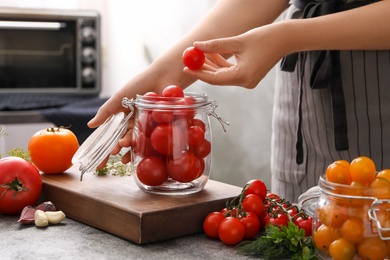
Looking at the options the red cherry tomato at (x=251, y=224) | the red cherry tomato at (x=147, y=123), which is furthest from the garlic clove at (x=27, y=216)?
the red cherry tomato at (x=251, y=224)

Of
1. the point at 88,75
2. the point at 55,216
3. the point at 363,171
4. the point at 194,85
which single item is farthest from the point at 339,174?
the point at 88,75

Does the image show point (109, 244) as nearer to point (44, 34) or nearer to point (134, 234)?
point (134, 234)

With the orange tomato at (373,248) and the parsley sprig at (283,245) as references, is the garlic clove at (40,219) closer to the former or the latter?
the parsley sprig at (283,245)

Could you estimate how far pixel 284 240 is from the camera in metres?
0.98

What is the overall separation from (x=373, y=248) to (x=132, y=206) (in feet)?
1.31

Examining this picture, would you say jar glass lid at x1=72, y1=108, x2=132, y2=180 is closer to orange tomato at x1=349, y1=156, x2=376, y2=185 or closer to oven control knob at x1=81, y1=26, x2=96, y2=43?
orange tomato at x1=349, y1=156, x2=376, y2=185

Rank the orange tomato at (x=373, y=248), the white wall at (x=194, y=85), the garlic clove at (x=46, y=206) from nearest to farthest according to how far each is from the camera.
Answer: the orange tomato at (x=373, y=248) < the garlic clove at (x=46, y=206) < the white wall at (x=194, y=85)

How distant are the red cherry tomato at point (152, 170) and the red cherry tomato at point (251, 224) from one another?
16 cm

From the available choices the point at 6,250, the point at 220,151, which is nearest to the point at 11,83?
the point at 220,151

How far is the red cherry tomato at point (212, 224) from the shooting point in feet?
3.51

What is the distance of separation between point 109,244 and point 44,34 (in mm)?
2016

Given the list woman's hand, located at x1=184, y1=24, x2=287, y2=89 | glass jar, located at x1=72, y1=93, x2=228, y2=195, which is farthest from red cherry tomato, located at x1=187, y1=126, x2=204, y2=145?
woman's hand, located at x1=184, y1=24, x2=287, y2=89

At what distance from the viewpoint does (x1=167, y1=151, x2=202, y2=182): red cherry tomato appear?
1.12 meters

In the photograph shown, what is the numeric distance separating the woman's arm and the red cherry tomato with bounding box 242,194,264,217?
0.24 m
